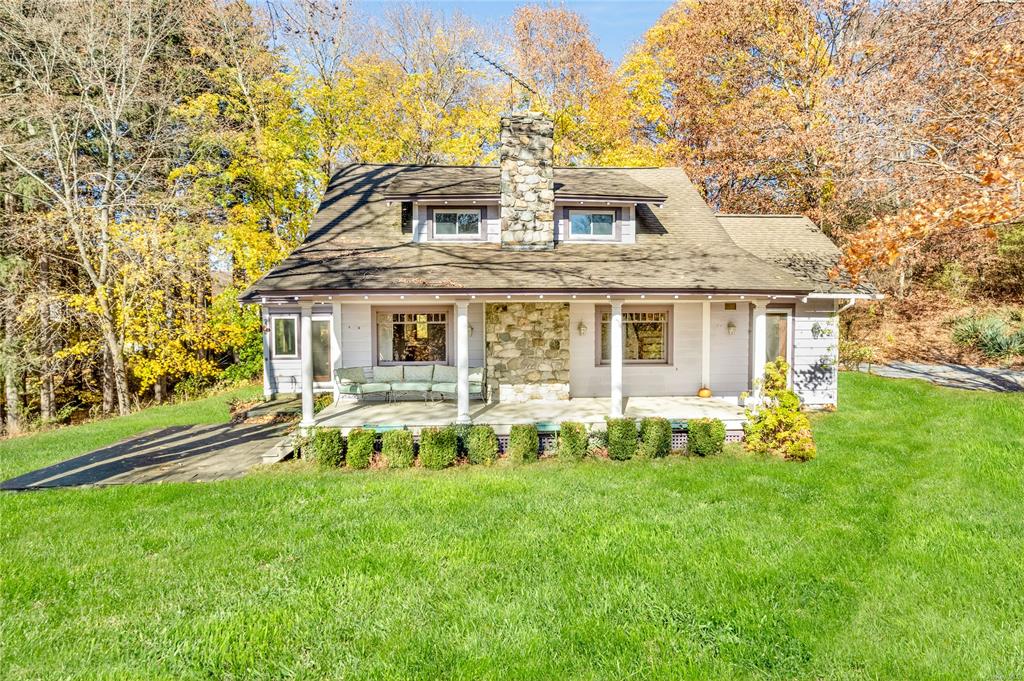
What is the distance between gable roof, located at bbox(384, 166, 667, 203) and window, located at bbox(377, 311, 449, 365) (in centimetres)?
263

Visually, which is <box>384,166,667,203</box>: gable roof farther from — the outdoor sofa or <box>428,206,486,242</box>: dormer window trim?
the outdoor sofa

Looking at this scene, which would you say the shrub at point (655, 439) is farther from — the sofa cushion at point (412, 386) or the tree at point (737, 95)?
the tree at point (737, 95)

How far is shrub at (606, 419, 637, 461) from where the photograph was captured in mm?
8172

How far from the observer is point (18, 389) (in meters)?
15.5

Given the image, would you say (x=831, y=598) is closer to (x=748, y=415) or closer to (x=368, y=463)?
(x=748, y=415)

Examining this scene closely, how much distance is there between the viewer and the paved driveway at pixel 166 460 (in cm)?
759

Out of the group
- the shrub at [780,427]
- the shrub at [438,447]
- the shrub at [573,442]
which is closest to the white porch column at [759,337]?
the shrub at [780,427]

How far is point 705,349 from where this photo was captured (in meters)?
11.3

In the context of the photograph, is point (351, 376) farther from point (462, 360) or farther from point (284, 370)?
point (284, 370)

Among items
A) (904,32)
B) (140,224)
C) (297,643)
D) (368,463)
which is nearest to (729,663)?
(297,643)

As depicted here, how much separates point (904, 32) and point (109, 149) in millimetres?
20160

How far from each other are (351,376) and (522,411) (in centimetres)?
364

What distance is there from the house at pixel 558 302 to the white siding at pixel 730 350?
1.4 inches

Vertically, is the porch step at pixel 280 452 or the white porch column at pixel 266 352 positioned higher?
the white porch column at pixel 266 352
